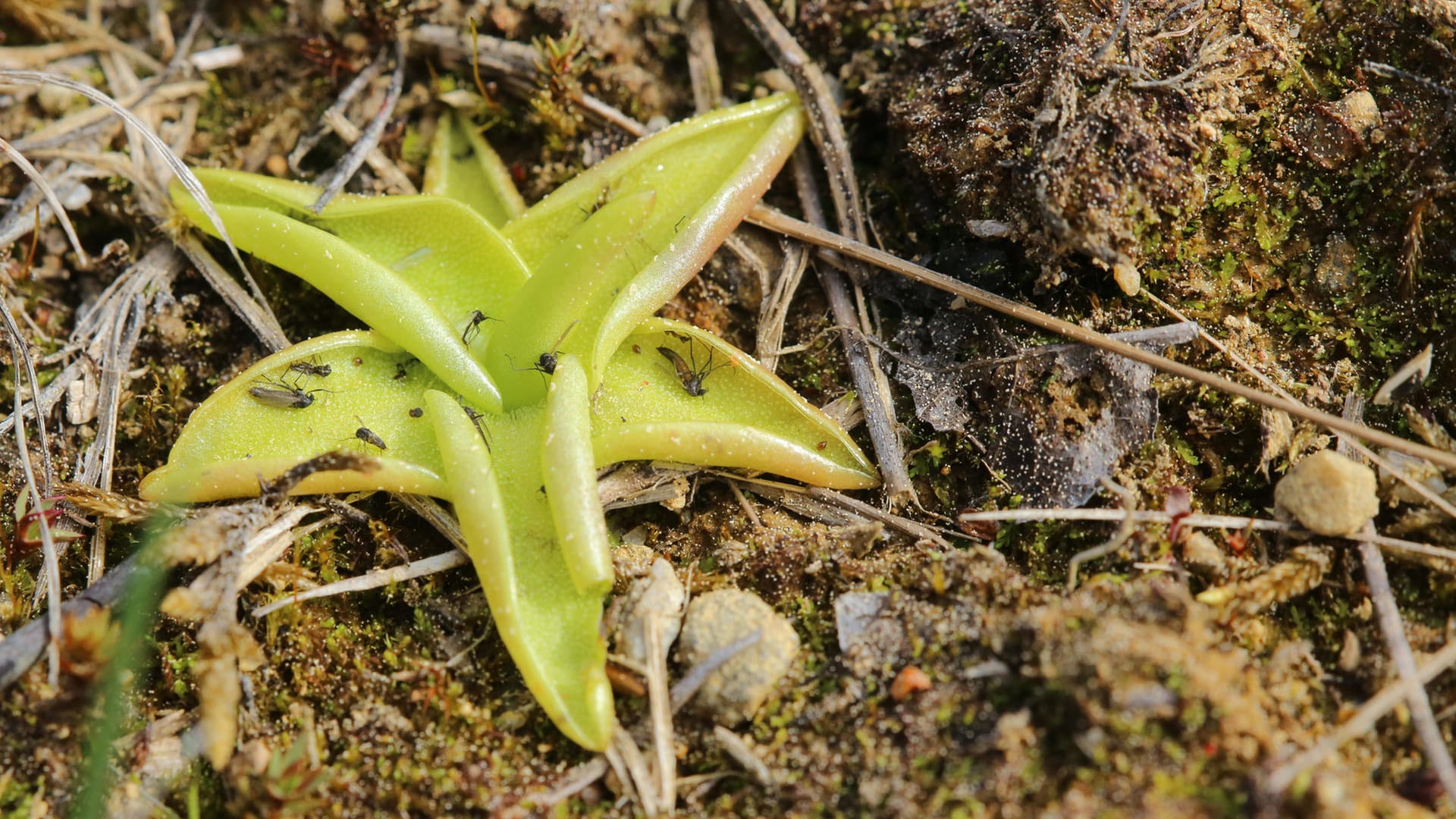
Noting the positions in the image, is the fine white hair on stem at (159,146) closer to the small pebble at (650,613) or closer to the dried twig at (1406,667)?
the small pebble at (650,613)

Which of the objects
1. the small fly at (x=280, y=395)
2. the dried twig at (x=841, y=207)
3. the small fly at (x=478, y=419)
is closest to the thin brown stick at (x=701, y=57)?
the dried twig at (x=841, y=207)

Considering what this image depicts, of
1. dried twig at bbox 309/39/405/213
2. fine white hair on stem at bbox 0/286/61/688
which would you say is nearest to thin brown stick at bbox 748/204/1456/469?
dried twig at bbox 309/39/405/213

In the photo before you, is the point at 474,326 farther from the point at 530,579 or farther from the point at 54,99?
the point at 54,99

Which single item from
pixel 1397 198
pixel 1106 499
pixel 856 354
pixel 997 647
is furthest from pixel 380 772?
pixel 1397 198

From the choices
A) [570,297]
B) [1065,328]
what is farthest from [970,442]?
[570,297]

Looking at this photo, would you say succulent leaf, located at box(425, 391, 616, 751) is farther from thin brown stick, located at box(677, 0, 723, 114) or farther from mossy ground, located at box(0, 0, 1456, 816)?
thin brown stick, located at box(677, 0, 723, 114)
